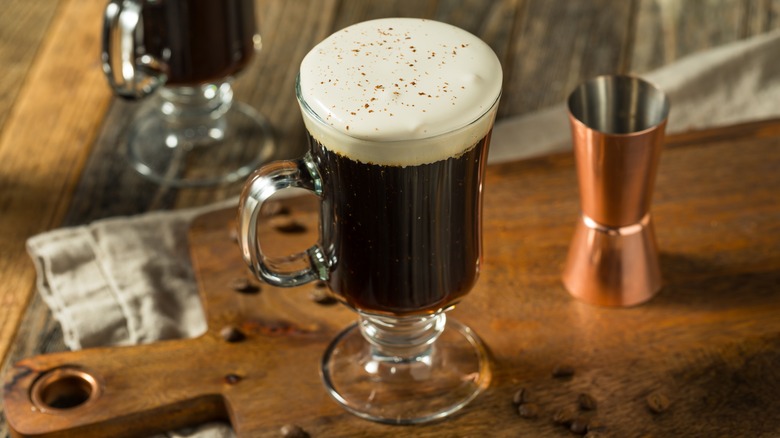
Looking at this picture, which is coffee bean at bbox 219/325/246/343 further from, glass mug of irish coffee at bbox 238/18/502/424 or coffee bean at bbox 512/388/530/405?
coffee bean at bbox 512/388/530/405

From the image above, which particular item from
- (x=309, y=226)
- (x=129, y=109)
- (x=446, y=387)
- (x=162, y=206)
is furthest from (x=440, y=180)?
(x=129, y=109)

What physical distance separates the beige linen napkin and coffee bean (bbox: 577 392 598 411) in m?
0.40

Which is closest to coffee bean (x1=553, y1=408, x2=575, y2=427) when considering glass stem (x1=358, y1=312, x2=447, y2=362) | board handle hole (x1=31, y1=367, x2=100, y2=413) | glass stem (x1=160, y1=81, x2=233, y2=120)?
glass stem (x1=358, y1=312, x2=447, y2=362)

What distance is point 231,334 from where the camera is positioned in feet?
4.46

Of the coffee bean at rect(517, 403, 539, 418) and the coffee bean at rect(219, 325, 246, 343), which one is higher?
the coffee bean at rect(219, 325, 246, 343)

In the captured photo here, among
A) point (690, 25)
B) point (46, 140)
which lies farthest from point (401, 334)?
point (690, 25)

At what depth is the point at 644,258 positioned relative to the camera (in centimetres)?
139

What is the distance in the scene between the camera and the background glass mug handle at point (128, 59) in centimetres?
159

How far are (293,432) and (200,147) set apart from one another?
72cm

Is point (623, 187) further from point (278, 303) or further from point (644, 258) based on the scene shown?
point (278, 303)

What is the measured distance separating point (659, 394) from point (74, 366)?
0.66 m

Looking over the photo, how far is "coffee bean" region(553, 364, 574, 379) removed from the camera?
1300mm

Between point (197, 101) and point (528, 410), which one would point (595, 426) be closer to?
point (528, 410)

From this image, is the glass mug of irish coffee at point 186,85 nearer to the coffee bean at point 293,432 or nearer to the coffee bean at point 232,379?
the coffee bean at point 232,379
